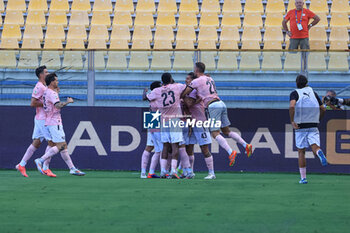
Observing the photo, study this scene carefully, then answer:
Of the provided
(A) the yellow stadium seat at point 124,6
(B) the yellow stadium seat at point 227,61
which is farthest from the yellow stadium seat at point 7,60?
(A) the yellow stadium seat at point 124,6

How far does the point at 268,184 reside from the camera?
10625 mm

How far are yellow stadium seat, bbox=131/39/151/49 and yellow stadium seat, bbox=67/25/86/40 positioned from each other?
154 centimetres

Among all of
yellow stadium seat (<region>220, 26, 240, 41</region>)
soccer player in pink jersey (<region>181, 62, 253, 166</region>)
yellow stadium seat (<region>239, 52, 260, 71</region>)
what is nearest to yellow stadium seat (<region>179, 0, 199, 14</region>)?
yellow stadium seat (<region>220, 26, 240, 41</region>)

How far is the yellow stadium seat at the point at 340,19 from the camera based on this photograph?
735 inches

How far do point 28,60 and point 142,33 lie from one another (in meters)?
4.75

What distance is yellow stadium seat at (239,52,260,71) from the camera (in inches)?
572

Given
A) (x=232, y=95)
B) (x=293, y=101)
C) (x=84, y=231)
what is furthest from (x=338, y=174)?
(x=84, y=231)

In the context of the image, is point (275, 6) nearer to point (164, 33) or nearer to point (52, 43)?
point (164, 33)

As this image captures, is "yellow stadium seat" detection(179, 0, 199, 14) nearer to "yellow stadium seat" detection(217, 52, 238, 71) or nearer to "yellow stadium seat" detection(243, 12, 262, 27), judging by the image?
"yellow stadium seat" detection(243, 12, 262, 27)

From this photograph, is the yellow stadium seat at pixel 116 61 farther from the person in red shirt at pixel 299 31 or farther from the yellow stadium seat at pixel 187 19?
the yellow stadium seat at pixel 187 19

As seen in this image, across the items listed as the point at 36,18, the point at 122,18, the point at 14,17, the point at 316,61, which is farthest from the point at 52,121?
the point at 14,17

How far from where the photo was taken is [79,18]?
19500mm

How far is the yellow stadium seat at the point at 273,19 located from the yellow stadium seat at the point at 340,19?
150 cm

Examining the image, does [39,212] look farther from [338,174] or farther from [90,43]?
→ [90,43]
